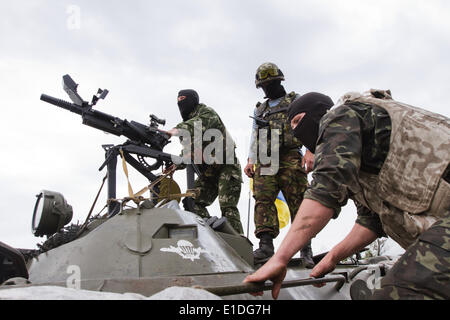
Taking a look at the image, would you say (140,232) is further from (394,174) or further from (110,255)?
(394,174)

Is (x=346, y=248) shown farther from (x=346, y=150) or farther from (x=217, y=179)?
(x=217, y=179)

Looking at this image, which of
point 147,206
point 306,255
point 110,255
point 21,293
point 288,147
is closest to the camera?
point 21,293

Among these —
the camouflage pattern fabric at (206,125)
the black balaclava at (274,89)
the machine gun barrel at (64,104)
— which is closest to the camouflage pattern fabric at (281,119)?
the black balaclava at (274,89)

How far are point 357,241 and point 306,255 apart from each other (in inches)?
78.3

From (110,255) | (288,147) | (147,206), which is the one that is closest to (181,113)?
(288,147)

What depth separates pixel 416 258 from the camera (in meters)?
1.87

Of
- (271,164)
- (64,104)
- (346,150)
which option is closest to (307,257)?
(271,164)

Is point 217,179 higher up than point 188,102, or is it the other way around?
point 188,102

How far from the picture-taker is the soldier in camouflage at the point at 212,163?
5.99 metres

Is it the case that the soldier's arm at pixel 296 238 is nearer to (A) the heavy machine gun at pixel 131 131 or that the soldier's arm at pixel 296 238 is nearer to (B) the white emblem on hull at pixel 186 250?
(B) the white emblem on hull at pixel 186 250

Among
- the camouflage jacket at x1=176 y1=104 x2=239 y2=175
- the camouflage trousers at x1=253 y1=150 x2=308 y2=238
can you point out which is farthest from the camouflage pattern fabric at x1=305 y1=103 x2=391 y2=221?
the camouflage jacket at x1=176 y1=104 x2=239 y2=175

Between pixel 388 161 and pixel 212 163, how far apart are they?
4.12 meters

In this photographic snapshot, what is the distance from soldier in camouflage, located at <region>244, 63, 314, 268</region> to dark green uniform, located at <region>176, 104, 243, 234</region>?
1.63 feet

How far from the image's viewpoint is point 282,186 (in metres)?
5.38
